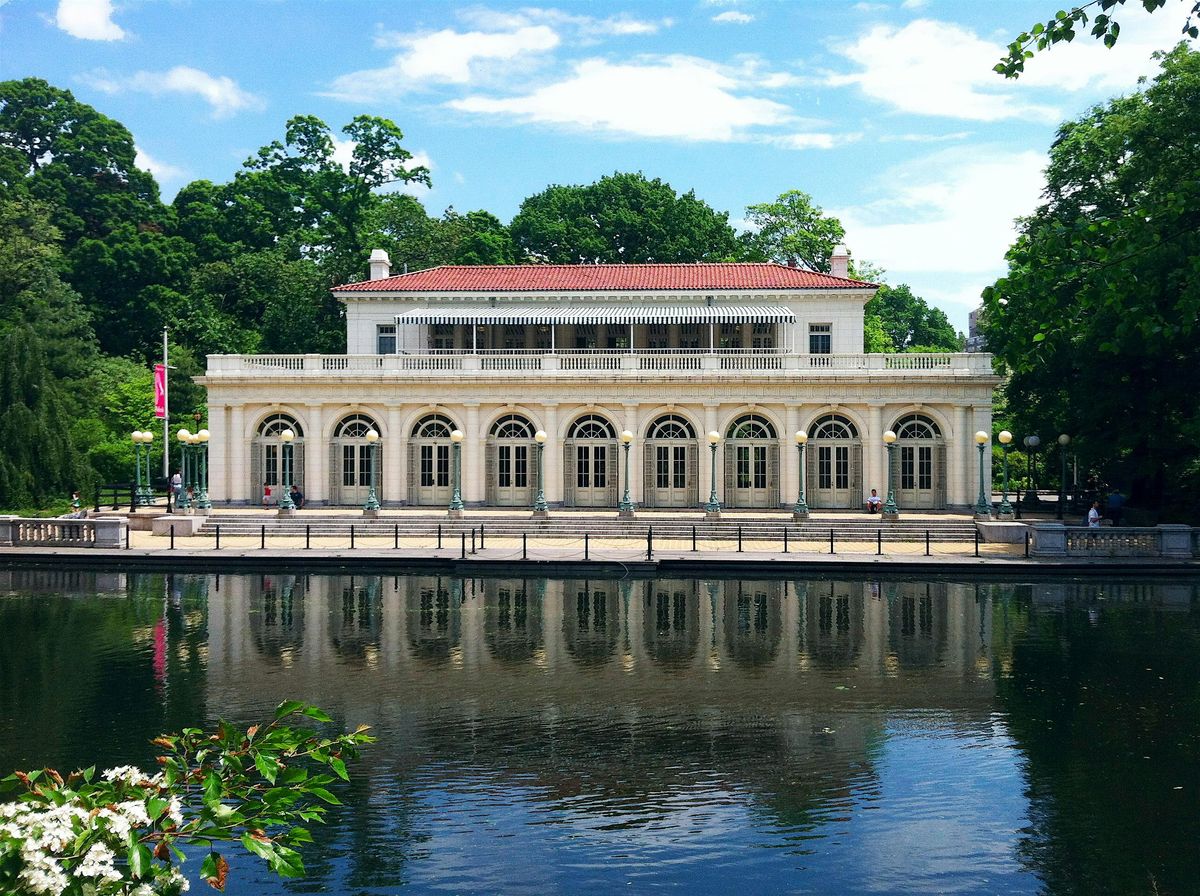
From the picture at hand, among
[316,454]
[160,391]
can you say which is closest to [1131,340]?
[316,454]

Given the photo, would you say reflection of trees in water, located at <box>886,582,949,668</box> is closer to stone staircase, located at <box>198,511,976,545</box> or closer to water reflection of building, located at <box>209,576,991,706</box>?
water reflection of building, located at <box>209,576,991,706</box>

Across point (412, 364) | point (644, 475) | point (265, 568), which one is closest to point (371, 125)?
point (412, 364)

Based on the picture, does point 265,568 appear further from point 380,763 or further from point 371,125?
point 371,125

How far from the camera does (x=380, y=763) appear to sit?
38.2 feet

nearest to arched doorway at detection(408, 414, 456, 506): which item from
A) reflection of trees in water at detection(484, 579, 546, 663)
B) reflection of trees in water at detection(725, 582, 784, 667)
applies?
reflection of trees in water at detection(484, 579, 546, 663)

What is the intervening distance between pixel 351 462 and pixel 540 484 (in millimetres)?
7982

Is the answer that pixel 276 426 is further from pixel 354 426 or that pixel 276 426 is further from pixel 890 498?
pixel 890 498

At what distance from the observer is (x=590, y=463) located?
133ft

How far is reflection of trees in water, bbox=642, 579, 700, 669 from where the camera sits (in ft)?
57.2

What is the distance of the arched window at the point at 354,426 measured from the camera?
1607 inches

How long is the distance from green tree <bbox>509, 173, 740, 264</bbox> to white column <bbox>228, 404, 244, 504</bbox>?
25742 mm

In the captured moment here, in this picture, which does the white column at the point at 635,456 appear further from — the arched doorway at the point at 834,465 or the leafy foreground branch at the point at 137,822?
the leafy foreground branch at the point at 137,822

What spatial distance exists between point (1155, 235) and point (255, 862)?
10765mm

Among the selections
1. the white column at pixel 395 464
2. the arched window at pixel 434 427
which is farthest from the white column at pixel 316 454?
the arched window at pixel 434 427
